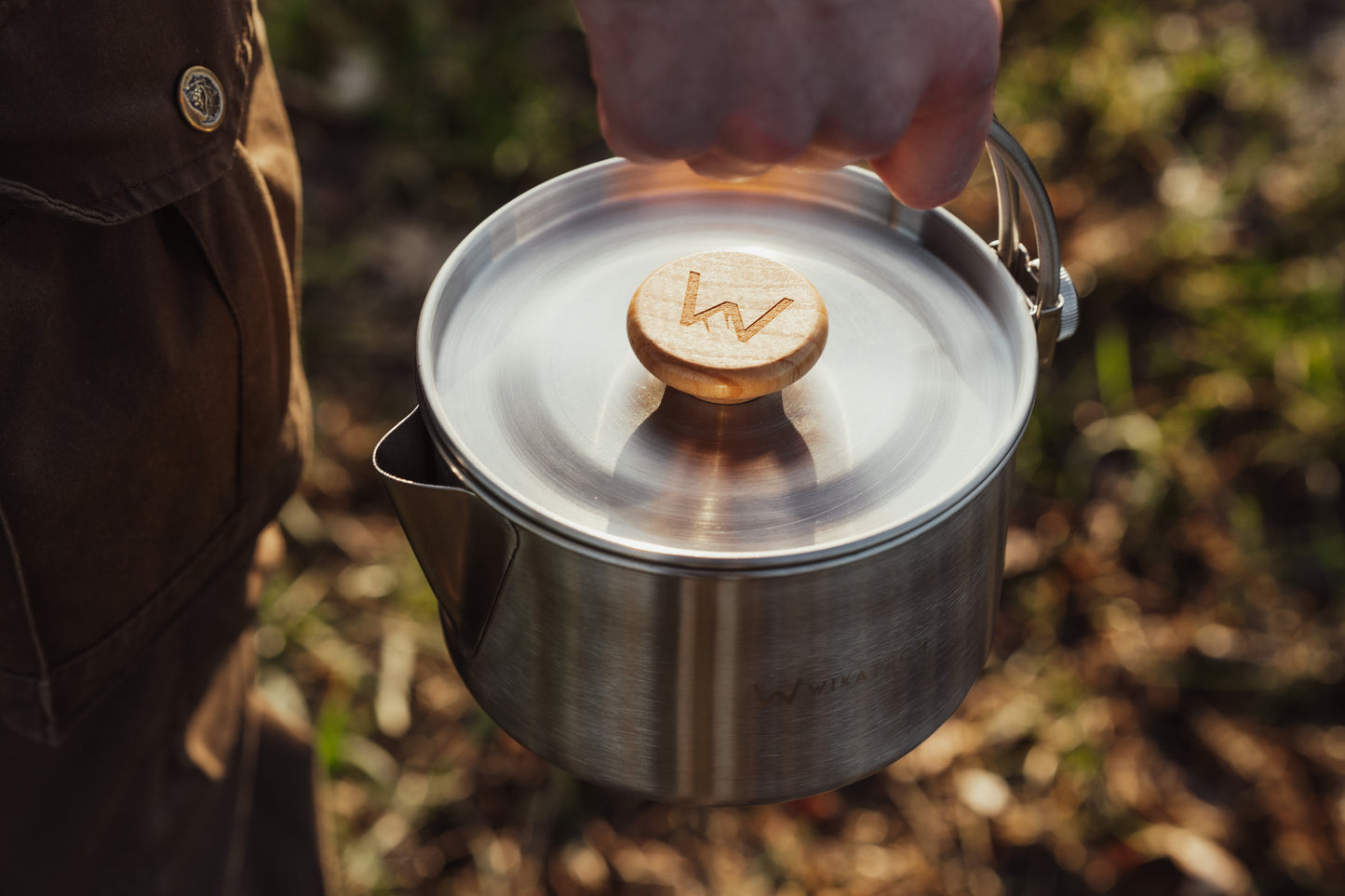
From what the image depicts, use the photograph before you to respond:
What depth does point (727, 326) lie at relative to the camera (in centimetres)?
84

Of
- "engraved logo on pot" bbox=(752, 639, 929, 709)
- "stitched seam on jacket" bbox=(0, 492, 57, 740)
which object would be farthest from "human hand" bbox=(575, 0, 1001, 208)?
"stitched seam on jacket" bbox=(0, 492, 57, 740)

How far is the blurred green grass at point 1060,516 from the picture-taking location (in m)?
1.88

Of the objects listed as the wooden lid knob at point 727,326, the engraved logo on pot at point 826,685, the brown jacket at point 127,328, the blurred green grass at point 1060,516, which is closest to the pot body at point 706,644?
the engraved logo on pot at point 826,685

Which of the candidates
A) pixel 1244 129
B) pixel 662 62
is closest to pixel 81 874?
pixel 662 62

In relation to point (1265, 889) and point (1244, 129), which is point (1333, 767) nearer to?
point (1265, 889)

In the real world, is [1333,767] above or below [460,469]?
below

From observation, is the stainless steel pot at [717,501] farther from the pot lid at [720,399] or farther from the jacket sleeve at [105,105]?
the jacket sleeve at [105,105]

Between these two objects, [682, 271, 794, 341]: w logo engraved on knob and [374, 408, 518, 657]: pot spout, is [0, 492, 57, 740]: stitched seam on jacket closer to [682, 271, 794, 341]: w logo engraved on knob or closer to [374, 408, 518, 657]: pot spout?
[374, 408, 518, 657]: pot spout

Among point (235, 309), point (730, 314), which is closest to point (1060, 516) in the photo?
point (730, 314)

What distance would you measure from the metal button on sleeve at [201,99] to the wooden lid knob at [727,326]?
337 millimetres

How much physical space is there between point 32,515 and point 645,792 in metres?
0.50

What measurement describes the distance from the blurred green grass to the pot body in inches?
42.5

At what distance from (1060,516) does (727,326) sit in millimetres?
1556

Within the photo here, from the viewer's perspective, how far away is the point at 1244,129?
2.83 m
